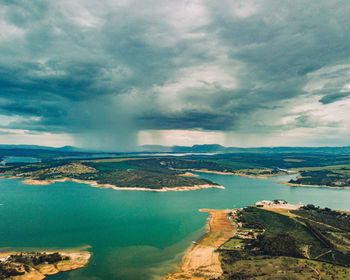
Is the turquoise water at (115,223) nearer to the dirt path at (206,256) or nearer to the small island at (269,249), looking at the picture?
the dirt path at (206,256)

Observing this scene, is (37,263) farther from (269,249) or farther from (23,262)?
(269,249)

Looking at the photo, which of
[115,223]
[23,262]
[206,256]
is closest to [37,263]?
[23,262]

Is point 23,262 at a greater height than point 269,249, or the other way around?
point 23,262

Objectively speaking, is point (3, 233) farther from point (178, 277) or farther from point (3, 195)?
point (3, 195)

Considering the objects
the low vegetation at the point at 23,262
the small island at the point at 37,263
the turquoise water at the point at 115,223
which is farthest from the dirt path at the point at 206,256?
the low vegetation at the point at 23,262

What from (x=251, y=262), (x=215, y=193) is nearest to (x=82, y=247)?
(x=251, y=262)
